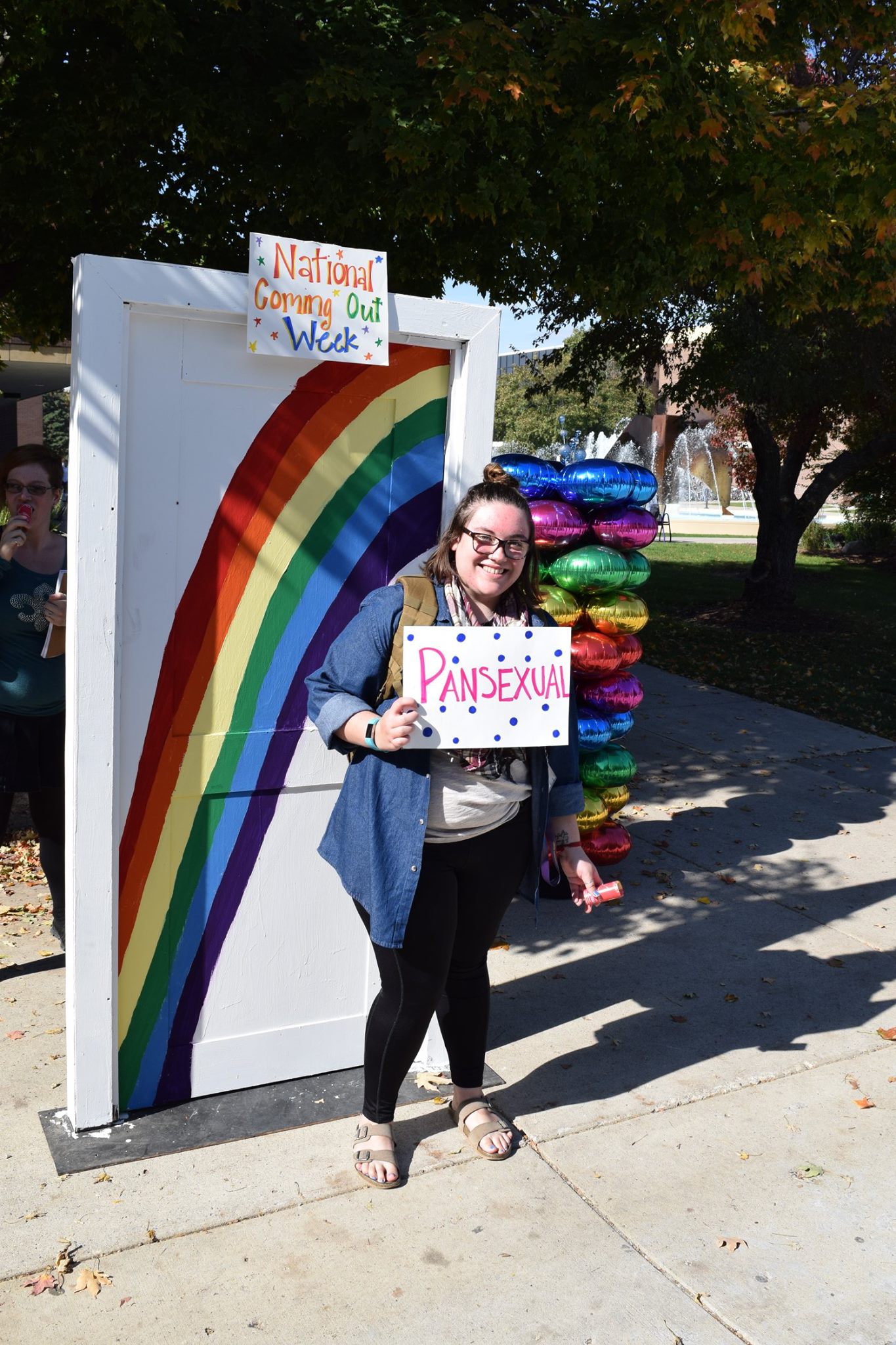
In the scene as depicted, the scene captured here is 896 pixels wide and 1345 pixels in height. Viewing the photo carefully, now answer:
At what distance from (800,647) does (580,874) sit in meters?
11.2

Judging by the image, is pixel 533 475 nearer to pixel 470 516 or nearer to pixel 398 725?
pixel 470 516

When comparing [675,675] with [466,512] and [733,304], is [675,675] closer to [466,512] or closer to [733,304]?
[733,304]

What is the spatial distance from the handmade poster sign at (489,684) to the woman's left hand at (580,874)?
0.38 metres

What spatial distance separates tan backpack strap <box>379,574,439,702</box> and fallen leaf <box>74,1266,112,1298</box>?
1.62 metres

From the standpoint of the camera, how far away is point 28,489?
13.8 feet

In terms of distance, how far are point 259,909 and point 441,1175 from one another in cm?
98

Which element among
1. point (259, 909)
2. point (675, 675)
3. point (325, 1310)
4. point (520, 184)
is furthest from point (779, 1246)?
point (675, 675)

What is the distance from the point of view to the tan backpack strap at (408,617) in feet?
10.4

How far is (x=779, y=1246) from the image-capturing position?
128 inches

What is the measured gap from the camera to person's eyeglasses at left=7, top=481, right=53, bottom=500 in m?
4.20

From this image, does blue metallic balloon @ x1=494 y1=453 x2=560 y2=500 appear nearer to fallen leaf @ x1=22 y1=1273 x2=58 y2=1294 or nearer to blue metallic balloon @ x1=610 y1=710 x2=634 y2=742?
blue metallic balloon @ x1=610 y1=710 x2=634 y2=742

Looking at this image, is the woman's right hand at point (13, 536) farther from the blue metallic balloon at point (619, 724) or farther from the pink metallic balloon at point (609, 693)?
the blue metallic balloon at point (619, 724)

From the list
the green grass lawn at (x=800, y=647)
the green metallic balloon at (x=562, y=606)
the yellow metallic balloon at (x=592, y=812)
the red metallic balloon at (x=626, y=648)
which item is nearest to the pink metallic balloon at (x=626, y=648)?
the red metallic balloon at (x=626, y=648)

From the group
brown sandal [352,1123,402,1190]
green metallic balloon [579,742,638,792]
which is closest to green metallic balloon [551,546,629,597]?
green metallic balloon [579,742,638,792]
